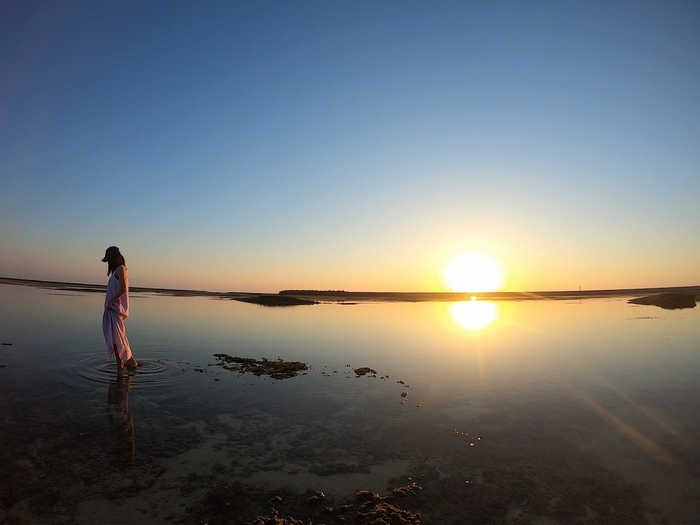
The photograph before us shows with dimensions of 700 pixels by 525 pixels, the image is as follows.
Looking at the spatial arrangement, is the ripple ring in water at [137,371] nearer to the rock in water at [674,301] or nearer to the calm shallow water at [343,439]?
the calm shallow water at [343,439]

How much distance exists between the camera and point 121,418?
27.3ft

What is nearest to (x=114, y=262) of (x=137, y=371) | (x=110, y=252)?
(x=110, y=252)

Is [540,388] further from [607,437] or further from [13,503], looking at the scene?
[13,503]

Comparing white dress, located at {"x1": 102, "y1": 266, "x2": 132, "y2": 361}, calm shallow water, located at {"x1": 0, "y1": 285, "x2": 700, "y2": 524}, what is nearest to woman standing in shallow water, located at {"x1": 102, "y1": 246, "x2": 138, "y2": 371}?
white dress, located at {"x1": 102, "y1": 266, "x2": 132, "y2": 361}

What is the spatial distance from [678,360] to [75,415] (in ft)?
69.6

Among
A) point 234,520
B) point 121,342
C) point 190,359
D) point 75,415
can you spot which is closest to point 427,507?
point 234,520

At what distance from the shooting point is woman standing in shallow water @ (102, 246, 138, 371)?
40.1ft

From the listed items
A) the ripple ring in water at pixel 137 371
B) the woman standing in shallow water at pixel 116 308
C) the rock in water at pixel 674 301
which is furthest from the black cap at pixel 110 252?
the rock in water at pixel 674 301

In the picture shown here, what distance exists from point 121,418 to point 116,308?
5.20 metres

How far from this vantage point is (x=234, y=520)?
5.05 meters

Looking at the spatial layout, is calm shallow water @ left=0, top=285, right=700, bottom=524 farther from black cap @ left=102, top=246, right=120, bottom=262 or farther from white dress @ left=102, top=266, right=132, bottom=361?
black cap @ left=102, top=246, right=120, bottom=262

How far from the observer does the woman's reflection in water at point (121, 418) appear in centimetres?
687

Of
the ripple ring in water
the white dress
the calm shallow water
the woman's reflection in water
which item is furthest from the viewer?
the white dress

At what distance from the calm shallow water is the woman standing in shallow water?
0.81 metres
